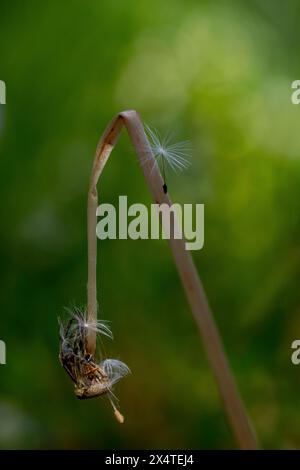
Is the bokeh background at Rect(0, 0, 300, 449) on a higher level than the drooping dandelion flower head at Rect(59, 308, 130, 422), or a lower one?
higher

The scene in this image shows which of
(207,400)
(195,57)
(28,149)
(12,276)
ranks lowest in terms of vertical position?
(207,400)

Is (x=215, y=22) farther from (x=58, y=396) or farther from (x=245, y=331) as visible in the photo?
(x=58, y=396)

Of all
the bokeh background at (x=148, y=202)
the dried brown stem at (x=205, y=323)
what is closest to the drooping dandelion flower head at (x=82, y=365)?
the dried brown stem at (x=205, y=323)

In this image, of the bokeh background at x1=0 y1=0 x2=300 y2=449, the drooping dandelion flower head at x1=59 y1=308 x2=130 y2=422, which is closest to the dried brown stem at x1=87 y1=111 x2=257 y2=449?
the drooping dandelion flower head at x1=59 y1=308 x2=130 y2=422

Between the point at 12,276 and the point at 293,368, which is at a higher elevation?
the point at 12,276

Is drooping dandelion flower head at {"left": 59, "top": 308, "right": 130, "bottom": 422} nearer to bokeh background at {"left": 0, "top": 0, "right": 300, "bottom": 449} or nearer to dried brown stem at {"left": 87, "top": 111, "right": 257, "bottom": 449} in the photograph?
dried brown stem at {"left": 87, "top": 111, "right": 257, "bottom": 449}

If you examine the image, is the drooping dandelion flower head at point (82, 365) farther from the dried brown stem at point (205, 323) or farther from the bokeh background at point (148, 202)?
the bokeh background at point (148, 202)

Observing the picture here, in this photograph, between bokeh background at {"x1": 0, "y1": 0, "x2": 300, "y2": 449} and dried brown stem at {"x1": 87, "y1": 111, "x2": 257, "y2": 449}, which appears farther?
bokeh background at {"x1": 0, "y1": 0, "x2": 300, "y2": 449}

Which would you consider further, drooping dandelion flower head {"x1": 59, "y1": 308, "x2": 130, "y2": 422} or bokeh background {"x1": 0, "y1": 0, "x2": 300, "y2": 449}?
bokeh background {"x1": 0, "y1": 0, "x2": 300, "y2": 449}

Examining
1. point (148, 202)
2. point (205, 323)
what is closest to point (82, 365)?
point (205, 323)

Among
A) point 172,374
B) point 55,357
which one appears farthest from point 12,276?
point 172,374
